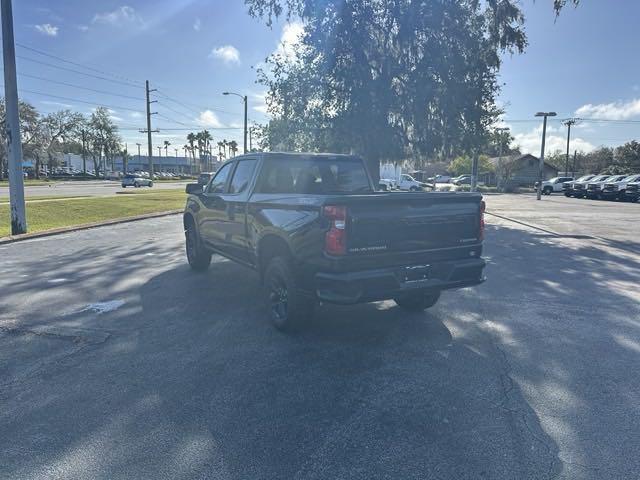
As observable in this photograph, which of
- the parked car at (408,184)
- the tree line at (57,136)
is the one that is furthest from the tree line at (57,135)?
the parked car at (408,184)

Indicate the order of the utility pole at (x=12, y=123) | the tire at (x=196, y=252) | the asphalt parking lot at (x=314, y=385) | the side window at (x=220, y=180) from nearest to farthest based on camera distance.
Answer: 1. the asphalt parking lot at (x=314, y=385)
2. the side window at (x=220, y=180)
3. the tire at (x=196, y=252)
4. the utility pole at (x=12, y=123)

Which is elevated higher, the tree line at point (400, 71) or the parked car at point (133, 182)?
the tree line at point (400, 71)

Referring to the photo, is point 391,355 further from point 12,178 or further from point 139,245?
point 12,178

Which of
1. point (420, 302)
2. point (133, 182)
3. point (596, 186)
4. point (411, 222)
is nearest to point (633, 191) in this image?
point (596, 186)

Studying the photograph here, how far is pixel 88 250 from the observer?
33.5ft

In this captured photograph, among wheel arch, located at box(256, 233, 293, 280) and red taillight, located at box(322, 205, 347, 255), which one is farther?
wheel arch, located at box(256, 233, 293, 280)

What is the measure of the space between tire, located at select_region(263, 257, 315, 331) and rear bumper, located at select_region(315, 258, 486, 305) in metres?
0.37

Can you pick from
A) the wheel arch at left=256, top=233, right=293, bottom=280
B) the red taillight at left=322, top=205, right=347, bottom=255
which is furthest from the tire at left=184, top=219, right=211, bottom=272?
the red taillight at left=322, top=205, right=347, bottom=255

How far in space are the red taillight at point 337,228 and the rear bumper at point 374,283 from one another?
24cm

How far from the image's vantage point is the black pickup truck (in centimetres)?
439

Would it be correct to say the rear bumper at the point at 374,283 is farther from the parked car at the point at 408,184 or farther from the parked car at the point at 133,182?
the parked car at the point at 133,182

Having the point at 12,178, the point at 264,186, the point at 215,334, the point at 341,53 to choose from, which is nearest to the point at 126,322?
the point at 215,334

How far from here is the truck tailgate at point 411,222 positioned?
14.4 ft

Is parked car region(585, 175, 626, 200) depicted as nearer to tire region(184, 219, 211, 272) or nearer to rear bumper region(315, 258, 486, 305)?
tire region(184, 219, 211, 272)
